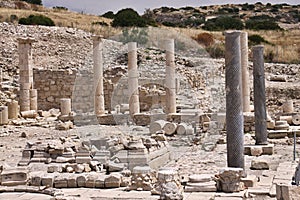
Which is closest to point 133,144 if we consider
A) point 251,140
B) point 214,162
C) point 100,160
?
point 100,160

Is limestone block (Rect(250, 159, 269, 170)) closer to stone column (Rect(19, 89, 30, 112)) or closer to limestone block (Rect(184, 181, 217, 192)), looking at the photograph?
limestone block (Rect(184, 181, 217, 192))

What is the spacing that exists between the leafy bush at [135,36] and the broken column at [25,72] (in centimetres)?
1468

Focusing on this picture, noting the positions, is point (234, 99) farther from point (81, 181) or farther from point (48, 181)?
point (48, 181)

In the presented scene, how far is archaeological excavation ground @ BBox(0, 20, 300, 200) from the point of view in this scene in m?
9.28

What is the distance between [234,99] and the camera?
989cm

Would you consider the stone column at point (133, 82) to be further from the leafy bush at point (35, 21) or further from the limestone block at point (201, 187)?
the leafy bush at point (35, 21)

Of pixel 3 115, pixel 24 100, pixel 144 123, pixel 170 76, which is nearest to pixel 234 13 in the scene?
pixel 24 100

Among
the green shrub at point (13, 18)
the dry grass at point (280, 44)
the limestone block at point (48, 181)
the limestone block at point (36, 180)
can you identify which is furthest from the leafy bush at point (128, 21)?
the limestone block at point (48, 181)

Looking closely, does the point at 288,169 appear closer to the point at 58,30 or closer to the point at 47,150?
the point at 47,150

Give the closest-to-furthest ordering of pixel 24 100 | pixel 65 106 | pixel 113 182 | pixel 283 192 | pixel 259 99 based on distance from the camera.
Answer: pixel 283 192 < pixel 113 182 < pixel 259 99 < pixel 65 106 < pixel 24 100

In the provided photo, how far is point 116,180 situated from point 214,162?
11.8 feet

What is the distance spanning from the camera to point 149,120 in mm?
20641

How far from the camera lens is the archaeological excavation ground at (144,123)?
9281 millimetres

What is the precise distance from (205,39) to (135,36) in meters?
6.28
